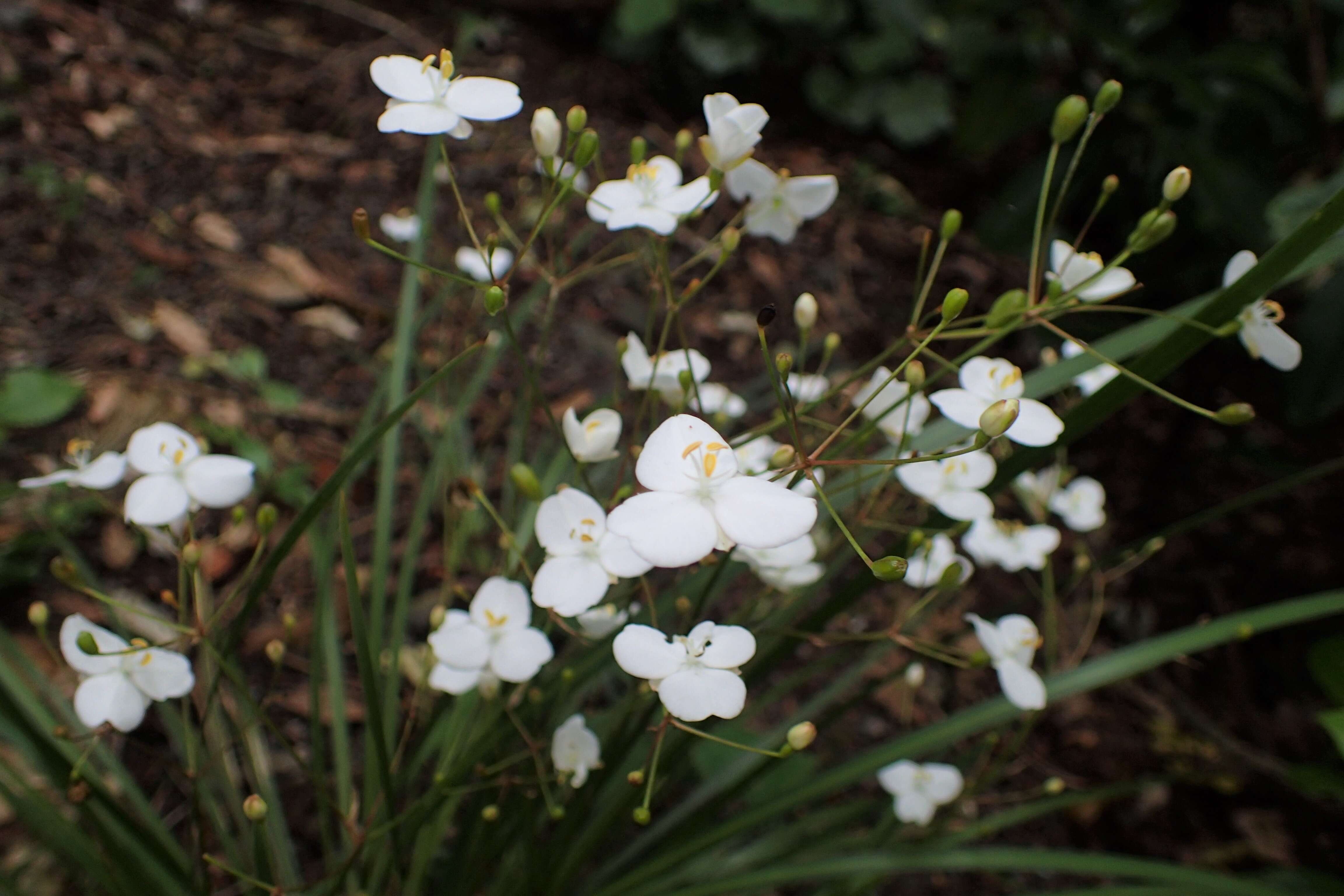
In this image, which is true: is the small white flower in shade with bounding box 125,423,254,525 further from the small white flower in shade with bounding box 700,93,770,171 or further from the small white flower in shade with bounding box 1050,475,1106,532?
the small white flower in shade with bounding box 1050,475,1106,532

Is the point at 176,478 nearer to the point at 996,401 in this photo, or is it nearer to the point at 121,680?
the point at 121,680

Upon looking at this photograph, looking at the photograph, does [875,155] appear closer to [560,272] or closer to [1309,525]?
[1309,525]

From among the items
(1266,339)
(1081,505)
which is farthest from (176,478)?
(1081,505)

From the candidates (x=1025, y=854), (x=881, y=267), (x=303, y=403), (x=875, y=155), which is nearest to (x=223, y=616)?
(x=303, y=403)

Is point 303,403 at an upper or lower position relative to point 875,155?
lower

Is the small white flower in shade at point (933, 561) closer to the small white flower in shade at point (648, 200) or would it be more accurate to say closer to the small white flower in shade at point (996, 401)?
the small white flower in shade at point (996, 401)

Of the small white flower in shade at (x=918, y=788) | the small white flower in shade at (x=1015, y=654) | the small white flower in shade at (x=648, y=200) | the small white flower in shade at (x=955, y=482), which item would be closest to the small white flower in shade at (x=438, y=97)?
the small white flower in shade at (x=648, y=200)
